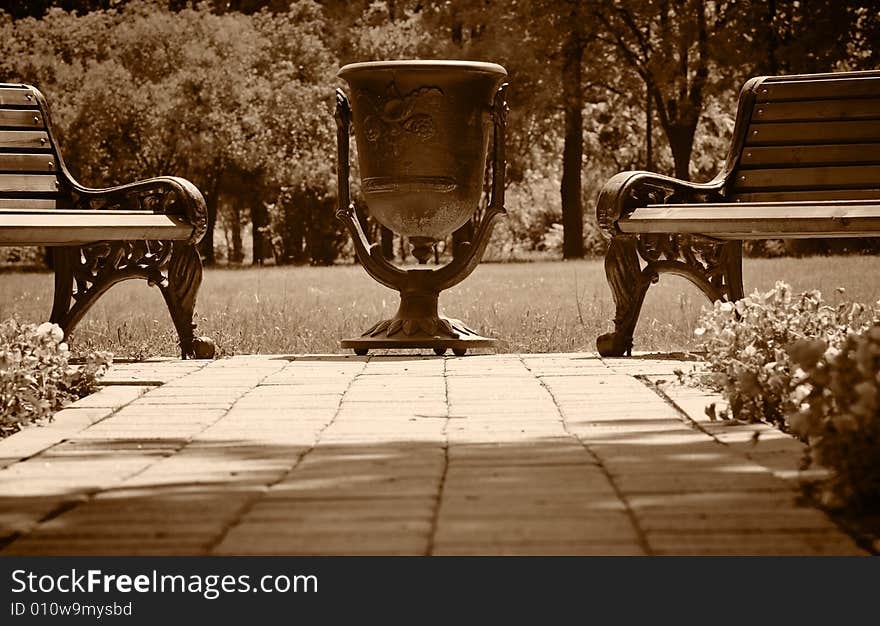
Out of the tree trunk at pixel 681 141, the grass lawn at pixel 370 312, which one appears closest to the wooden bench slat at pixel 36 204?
the grass lawn at pixel 370 312

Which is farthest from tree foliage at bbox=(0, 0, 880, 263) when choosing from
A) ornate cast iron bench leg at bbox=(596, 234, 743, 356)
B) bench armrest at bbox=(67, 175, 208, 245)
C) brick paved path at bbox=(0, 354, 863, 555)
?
brick paved path at bbox=(0, 354, 863, 555)

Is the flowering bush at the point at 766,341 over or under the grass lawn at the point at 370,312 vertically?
over

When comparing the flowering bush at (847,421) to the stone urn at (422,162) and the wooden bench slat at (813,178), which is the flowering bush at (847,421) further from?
the wooden bench slat at (813,178)

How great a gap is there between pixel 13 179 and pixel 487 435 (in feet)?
13.5

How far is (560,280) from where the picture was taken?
58.3 ft

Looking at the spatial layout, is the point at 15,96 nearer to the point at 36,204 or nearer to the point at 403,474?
the point at 36,204

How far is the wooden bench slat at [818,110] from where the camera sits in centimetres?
778

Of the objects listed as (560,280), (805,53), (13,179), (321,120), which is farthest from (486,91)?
(321,120)

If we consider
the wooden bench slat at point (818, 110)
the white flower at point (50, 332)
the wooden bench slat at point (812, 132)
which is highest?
the wooden bench slat at point (818, 110)

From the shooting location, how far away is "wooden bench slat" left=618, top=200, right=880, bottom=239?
6598 millimetres

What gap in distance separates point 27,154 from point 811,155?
14.4 ft

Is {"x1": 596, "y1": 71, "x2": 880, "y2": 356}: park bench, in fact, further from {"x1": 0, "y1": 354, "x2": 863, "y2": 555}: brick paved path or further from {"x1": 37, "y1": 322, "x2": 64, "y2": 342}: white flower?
{"x1": 37, "y1": 322, "x2": 64, "y2": 342}: white flower

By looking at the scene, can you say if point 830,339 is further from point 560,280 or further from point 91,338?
point 560,280

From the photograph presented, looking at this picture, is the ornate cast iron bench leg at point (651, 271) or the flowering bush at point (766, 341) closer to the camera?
the flowering bush at point (766, 341)
